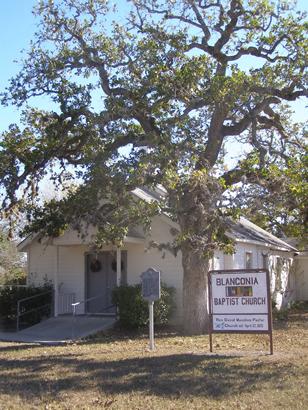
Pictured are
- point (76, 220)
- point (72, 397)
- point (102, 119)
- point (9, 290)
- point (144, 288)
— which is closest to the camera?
point (72, 397)

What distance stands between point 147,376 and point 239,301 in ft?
10.8

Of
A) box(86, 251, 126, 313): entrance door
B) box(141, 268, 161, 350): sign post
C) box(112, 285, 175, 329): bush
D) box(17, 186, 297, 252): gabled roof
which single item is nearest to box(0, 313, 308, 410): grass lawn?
box(141, 268, 161, 350): sign post

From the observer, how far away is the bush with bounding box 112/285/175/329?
17.5 meters

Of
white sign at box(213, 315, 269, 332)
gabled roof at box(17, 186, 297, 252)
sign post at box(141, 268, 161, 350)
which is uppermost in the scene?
gabled roof at box(17, 186, 297, 252)

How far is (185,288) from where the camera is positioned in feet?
53.9

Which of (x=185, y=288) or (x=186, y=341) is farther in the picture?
(x=185, y=288)

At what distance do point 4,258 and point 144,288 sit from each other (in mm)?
32771

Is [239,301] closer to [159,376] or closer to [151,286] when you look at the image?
[151,286]

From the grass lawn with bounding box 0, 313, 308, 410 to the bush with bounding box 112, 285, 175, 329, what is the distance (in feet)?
8.51

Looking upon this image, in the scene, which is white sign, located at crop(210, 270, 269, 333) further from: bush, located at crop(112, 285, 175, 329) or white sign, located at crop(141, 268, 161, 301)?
bush, located at crop(112, 285, 175, 329)

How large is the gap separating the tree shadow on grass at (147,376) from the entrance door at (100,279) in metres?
8.38

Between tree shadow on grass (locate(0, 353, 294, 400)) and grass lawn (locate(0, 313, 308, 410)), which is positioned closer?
grass lawn (locate(0, 313, 308, 410))

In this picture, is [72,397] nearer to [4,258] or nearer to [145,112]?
[145,112]

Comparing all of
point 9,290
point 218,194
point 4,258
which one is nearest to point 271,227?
point 4,258
